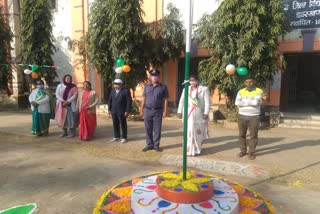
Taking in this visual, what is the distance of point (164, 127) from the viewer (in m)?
9.44

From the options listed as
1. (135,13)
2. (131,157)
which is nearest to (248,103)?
(131,157)

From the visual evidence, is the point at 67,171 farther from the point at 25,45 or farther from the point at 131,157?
the point at 25,45

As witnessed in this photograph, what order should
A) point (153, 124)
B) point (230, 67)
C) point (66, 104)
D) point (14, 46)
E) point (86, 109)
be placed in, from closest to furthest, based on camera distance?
point (153, 124) < point (86, 109) < point (66, 104) < point (230, 67) < point (14, 46)

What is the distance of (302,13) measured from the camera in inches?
362

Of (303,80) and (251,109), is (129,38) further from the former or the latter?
(303,80)

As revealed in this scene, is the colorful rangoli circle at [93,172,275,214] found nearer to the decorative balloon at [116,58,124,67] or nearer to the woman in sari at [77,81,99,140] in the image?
the woman in sari at [77,81,99,140]

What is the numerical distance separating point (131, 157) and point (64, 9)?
10.2 m

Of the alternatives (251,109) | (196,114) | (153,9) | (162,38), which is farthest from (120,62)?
(251,109)

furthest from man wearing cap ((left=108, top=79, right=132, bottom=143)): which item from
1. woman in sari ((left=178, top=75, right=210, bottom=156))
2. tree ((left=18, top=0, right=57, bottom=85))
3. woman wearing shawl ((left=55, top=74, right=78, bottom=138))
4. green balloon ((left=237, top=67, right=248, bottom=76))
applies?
tree ((left=18, top=0, right=57, bottom=85))

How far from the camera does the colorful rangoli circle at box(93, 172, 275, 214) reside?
3617mm

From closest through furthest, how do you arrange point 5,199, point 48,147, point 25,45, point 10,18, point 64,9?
point 5,199, point 48,147, point 25,45, point 64,9, point 10,18

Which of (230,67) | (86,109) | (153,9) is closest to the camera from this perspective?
(86,109)

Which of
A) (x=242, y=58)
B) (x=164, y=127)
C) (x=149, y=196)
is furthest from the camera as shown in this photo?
(x=164, y=127)

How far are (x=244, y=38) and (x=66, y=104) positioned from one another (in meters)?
4.86
